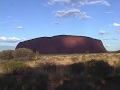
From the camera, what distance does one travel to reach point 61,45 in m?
107

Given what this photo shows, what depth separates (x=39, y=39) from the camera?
369 ft

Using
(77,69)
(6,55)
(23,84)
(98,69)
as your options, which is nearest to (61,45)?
(6,55)

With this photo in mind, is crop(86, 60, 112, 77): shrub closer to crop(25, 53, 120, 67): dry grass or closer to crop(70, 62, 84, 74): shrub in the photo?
crop(70, 62, 84, 74): shrub

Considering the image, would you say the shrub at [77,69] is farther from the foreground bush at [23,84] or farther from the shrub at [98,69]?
the foreground bush at [23,84]

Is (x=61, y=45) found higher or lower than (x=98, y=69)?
higher

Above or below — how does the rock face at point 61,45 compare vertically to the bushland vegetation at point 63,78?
above

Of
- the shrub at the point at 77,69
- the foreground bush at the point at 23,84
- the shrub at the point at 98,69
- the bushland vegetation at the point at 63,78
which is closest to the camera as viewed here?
the foreground bush at the point at 23,84

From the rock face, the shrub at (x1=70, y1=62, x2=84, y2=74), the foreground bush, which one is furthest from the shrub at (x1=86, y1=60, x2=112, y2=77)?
the rock face

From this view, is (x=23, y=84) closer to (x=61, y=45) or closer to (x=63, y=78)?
(x=63, y=78)

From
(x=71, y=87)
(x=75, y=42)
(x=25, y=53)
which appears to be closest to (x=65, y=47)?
(x=75, y=42)

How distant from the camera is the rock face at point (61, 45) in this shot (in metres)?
108

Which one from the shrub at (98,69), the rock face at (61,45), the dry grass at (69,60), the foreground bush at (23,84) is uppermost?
the rock face at (61,45)

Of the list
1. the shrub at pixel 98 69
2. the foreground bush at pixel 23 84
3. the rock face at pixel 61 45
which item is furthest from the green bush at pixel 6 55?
the rock face at pixel 61 45

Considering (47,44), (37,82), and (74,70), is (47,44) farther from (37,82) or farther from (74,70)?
(37,82)
